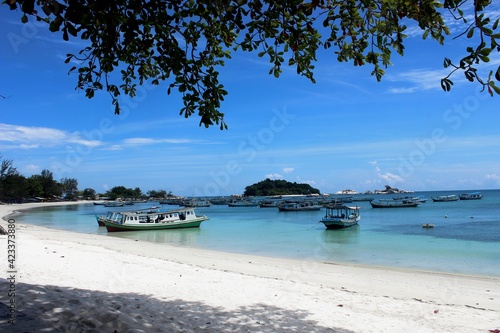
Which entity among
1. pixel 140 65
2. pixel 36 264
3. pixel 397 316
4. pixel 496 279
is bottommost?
pixel 496 279

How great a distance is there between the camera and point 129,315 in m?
5.19

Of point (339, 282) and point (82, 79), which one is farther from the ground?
point (82, 79)

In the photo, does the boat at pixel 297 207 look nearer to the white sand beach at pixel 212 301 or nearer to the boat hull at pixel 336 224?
the boat hull at pixel 336 224

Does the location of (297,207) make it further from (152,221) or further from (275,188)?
(275,188)

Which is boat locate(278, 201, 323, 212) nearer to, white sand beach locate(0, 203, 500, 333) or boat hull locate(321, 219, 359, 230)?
boat hull locate(321, 219, 359, 230)

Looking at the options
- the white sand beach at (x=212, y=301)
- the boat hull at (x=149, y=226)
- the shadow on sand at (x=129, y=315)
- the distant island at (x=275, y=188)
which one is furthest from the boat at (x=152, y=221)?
A: the distant island at (x=275, y=188)

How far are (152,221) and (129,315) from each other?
3126 centimetres

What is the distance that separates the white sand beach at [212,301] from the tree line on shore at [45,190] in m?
90.4

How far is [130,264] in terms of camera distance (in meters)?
12.1

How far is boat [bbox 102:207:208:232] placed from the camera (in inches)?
1292

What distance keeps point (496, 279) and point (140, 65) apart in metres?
13.8

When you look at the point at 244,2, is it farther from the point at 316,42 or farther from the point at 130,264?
the point at 130,264

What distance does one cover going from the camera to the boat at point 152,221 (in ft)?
108

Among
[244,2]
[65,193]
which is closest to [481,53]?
[244,2]
